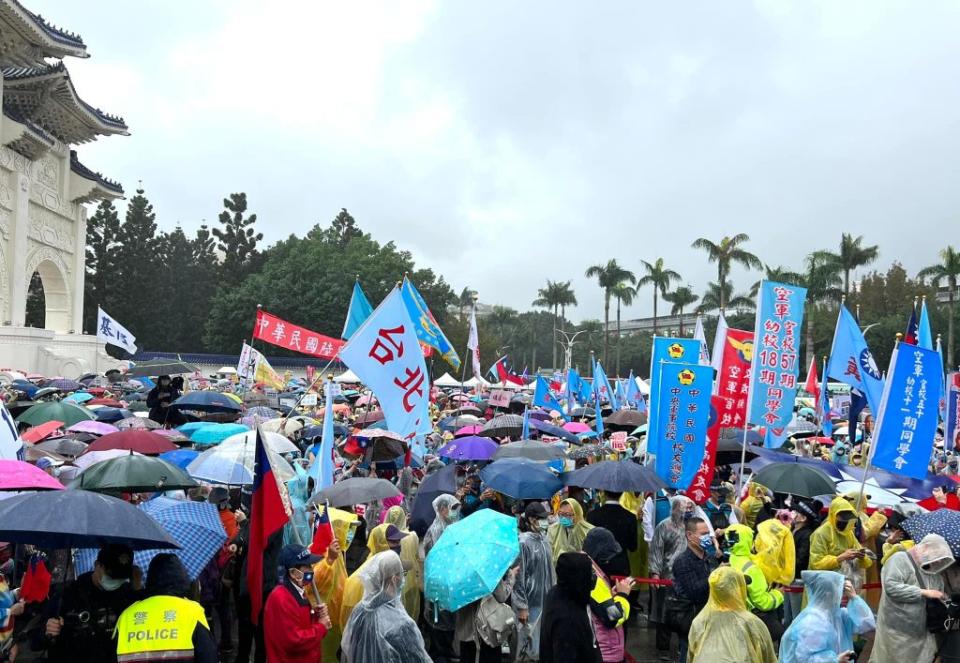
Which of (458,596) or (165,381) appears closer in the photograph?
(458,596)

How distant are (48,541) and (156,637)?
1.11 metres

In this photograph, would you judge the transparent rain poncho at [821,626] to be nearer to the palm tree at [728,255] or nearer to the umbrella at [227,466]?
the umbrella at [227,466]

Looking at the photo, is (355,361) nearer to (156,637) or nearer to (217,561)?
(217,561)

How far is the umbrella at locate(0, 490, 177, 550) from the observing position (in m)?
3.94

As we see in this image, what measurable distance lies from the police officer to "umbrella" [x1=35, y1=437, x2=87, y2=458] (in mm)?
6467

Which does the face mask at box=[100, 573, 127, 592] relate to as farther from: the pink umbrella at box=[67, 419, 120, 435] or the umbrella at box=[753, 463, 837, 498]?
the pink umbrella at box=[67, 419, 120, 435]

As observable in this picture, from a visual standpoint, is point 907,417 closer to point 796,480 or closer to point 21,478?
point 796,480

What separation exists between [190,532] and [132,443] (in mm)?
4207

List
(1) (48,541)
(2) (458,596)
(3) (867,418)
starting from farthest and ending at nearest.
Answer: (3) (867,418) → (2) (458,596) → (1) (48,541)

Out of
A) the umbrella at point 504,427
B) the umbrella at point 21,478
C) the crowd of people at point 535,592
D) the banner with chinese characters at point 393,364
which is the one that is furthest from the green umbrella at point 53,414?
the umbrella at point 21,478

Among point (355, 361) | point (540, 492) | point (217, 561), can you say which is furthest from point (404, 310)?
point (217, 561)

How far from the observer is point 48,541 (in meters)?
4.30

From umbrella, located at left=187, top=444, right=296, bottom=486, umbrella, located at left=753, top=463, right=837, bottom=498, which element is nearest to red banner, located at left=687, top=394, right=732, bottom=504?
umbrella, located at left=753, top=463, right=837, bottom=498

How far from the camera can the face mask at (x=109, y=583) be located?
4078 millimetres
